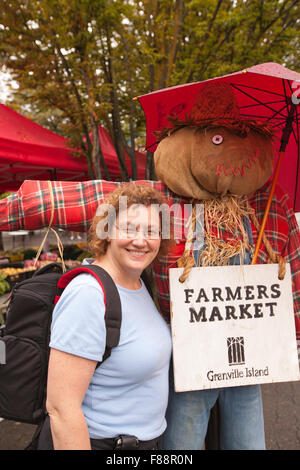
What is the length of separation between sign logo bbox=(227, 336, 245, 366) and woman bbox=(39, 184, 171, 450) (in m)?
0.26

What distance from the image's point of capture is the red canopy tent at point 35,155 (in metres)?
4.72

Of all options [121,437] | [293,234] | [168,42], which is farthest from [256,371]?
[168,42]

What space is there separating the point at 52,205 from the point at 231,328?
0.94m

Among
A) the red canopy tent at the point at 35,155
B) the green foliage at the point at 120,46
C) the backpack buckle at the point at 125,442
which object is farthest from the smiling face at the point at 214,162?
the red canopy tent at the point at 35,155

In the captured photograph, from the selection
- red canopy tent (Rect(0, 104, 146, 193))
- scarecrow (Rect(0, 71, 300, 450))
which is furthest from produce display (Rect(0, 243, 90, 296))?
scarecrow (Rect(0, 71, 300, 450))

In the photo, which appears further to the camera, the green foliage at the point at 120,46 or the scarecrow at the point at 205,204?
the green foliage at the point at 120,46

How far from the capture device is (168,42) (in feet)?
14.2

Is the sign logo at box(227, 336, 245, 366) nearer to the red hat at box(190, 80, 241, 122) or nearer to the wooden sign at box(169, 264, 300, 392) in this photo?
the wooden sign at box(169, 264, 300, 392)

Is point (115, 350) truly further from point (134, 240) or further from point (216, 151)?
point (216, 151)

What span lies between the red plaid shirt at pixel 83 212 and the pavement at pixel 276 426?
154cm

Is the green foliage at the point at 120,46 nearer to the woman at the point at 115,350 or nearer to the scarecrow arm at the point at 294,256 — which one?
the scarecrow arm at the point at 294,256

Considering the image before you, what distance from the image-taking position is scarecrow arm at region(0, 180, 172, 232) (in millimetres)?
1633
